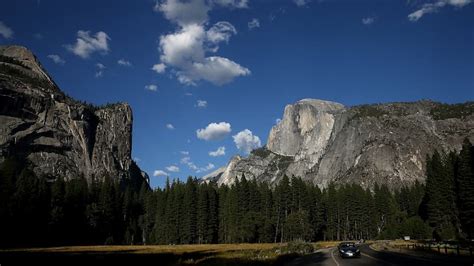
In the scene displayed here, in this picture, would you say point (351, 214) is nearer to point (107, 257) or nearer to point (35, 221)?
point (35, 221)

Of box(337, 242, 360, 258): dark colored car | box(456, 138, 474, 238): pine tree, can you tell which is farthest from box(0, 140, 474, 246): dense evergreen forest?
box(337, 242, 360, 258): dark colored car

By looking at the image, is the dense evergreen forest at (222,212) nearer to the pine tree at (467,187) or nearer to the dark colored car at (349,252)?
the pine tree at (467,187)

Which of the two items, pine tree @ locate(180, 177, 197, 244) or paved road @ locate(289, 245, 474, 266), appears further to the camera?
pine tree @ locate(180, 177, 197, 244)

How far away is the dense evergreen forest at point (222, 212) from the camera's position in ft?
295

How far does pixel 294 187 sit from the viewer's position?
12500cm

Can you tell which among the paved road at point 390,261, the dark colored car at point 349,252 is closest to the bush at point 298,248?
the dark colored car at point 349,252

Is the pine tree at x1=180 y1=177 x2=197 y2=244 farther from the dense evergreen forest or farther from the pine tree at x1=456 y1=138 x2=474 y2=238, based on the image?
the pine tree at x1=456 y1=138 x2=474 y2=238

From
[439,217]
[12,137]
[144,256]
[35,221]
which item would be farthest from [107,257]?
[12,137]

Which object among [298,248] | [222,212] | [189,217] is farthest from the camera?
[222,212]

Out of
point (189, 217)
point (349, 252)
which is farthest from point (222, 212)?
point (349, 252)

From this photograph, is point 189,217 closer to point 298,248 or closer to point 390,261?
A: point 298,248

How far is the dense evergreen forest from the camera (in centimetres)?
9001

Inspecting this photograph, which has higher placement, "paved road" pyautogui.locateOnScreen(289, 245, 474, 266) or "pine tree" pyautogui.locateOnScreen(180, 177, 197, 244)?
"pine tree" pyautogui.locateOnScreen(180, 177, 197, 244)

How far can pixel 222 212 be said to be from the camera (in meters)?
119
